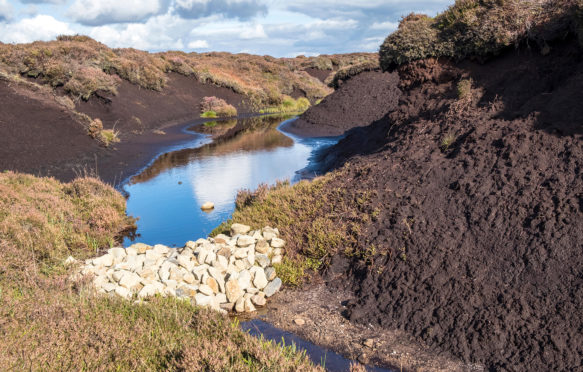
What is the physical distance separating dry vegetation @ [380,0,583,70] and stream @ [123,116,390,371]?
593 cm

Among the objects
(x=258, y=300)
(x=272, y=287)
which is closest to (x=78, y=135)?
(x=272, y=287)

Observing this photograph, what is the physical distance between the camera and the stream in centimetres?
1083

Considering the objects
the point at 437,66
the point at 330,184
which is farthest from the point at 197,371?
the point at 437,66

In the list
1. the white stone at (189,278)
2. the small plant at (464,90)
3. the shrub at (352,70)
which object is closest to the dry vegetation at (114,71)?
the shrub at (352,70)

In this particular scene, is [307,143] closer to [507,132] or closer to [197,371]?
[507,132]

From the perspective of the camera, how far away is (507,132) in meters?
9.19

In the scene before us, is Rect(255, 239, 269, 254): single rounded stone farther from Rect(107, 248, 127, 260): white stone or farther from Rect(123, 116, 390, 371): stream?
Rect(107, 248, 127, 260): white stone

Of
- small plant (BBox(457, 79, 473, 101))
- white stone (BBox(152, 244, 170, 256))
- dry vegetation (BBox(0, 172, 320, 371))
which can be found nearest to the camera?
dry vegetation (BBox(0, 172, 320, 371))

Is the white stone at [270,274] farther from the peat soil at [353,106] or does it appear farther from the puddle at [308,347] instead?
the peat soil at [353,106]

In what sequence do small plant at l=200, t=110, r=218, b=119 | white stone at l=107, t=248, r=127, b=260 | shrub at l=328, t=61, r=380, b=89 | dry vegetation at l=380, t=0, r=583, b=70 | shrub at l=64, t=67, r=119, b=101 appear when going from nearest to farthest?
white stone at l=107, t=248, r=127, b=260, dry vegetation at l=380, t=0, r=583, b=70, shrub at l=64, t=67, r=119, b=101, shrub at l=328, t=61, r=380, b=89, small plant at l=200, t=110, r=218, b=119

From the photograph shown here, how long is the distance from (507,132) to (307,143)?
630 inches

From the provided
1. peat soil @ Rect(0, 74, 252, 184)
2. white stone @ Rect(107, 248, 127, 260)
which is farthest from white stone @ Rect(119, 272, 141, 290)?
peat soil @ Rect(0, 74, 252, 184)

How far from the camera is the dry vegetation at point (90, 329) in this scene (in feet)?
16.5

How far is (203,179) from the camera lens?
16.9m
